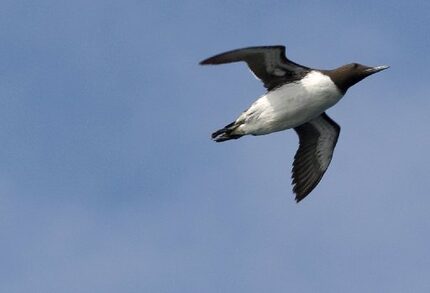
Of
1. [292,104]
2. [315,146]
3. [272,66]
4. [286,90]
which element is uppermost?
[272,66]

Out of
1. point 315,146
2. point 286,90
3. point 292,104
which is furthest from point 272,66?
point 315,146

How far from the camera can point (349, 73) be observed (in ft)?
74.8

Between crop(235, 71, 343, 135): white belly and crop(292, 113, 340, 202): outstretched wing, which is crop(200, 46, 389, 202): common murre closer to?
crop(235, 71, 343, 135): white belly

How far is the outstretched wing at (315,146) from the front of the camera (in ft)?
81.9

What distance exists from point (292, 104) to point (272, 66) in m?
0.81

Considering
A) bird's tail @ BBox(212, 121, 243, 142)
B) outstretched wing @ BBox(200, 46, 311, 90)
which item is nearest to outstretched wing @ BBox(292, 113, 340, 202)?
bird's tail @ BBox(212, 121, 243, 142)

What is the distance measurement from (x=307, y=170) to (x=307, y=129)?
867mm

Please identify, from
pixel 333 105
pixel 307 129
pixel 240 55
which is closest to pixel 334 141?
pixel 307 129

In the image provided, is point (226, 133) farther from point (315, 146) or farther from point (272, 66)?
point (315, 146)

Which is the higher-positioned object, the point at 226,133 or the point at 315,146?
the point at 226,133

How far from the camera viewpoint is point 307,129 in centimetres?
2525

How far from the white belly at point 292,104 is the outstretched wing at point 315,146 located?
228cm

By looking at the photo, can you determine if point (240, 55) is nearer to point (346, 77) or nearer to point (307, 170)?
point (346, 77)

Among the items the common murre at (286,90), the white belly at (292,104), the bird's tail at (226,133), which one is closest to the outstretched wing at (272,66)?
the common murre at (286,90)
